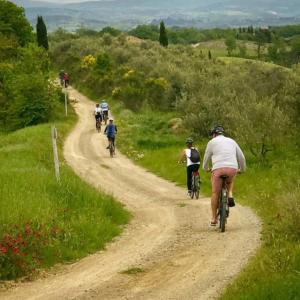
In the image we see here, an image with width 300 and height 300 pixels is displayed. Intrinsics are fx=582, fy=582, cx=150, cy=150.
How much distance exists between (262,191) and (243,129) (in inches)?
225

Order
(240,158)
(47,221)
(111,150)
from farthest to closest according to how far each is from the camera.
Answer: (111,150) → (240,158) → (47,221)

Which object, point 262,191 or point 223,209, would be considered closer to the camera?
point 223,209

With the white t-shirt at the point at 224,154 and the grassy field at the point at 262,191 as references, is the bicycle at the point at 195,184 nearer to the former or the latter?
the grassy field at the point at 262,191

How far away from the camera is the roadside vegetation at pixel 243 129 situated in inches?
344

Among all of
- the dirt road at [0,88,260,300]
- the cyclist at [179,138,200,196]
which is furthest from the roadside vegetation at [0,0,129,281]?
the cyclist at [179,138,200,196]

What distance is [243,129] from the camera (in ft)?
76.1

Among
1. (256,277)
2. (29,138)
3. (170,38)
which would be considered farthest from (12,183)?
(170,38)

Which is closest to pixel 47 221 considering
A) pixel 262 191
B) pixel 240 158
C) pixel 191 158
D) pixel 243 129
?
pixel 240 158

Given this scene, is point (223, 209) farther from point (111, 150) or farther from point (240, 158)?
point (111, 150)

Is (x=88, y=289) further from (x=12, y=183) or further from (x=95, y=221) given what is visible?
(x=12, y=183)

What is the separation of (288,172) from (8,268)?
13321mm

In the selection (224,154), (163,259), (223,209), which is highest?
(224,154)

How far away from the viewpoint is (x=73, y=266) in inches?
402

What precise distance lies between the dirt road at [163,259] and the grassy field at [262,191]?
418 millimetres
